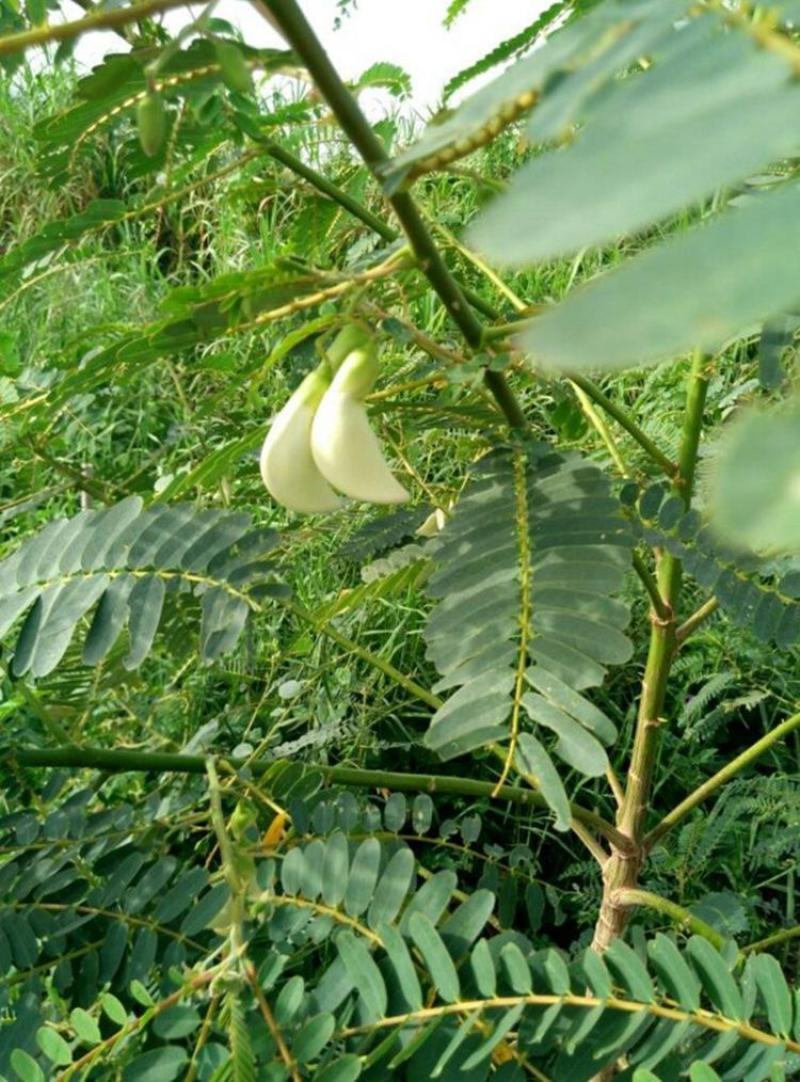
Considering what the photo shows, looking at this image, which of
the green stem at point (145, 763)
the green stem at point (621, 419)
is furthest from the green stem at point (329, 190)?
the green stem at point (145, 763)

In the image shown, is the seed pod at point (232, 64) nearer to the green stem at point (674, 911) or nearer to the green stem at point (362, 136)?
the green stem at point (362, 136)

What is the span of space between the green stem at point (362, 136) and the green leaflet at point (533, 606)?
0.07m

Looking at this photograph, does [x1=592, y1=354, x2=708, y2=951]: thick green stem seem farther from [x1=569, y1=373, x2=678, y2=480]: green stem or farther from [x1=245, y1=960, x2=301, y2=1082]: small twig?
[x1=245, y1=960, x2=301, y2=1082]: small twig

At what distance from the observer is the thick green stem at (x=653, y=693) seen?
2.41 ft

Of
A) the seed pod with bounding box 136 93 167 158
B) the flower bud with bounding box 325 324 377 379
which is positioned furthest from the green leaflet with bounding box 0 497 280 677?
→ the seed pod with bounding box 136 93 167 158

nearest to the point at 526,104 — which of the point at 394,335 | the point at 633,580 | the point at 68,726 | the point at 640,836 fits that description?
the point at 394,335

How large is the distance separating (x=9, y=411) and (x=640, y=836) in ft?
1.52

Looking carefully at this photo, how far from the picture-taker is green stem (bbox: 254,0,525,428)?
0.42 meters

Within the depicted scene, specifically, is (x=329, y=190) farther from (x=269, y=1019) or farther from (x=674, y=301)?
(x=674, y=301)

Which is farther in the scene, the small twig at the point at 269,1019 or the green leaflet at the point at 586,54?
the small twig at the point at 269,1019

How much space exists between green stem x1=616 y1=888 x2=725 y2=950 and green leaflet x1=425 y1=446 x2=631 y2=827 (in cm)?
15

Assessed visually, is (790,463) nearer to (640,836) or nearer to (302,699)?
(640,836)

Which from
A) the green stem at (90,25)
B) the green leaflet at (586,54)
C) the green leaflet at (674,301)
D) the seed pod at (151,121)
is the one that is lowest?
the green leaflet at (674,301)

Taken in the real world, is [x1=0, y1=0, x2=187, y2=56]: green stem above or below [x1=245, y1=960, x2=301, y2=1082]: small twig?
above
